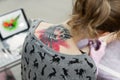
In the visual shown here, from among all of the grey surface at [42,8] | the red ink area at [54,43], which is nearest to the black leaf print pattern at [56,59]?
the red ink area at [54,43]

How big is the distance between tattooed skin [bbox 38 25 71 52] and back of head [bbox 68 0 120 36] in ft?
0.15

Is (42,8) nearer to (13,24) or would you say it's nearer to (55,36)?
(13,24)

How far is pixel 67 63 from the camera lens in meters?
0.81

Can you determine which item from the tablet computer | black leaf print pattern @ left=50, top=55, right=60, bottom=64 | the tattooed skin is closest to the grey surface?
the tablet computer

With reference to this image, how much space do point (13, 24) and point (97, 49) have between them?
797mm

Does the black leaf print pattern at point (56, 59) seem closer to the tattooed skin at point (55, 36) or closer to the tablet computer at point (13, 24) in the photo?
the tattooed skin at point (55, 36)

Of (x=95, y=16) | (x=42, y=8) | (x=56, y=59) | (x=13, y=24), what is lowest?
(x=42, y=8)

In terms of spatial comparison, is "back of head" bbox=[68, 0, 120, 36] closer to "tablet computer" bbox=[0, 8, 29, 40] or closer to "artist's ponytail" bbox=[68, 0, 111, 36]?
"artist's ponytail" bbox=[68, 0, 111, 36]

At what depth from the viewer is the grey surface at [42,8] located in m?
2.48

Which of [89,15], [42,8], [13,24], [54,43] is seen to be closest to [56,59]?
[54,43]

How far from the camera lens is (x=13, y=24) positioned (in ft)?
4.99

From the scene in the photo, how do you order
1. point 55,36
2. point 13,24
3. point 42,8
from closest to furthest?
point 55,36, point 13,24, point 42,8

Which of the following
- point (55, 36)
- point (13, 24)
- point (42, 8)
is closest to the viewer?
point (55, 36)

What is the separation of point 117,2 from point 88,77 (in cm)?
25
